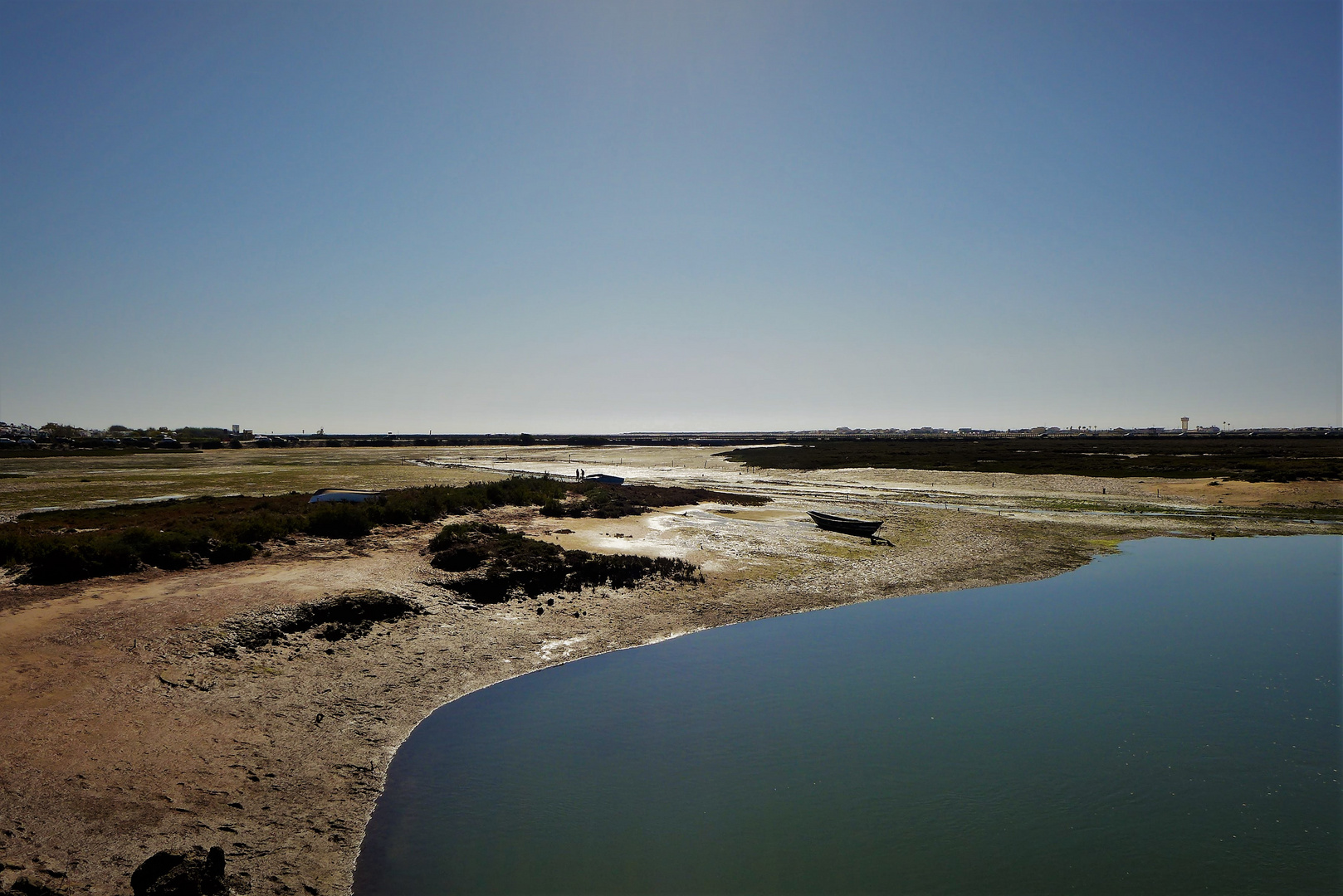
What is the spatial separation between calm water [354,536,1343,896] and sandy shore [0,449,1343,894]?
40.2 inches

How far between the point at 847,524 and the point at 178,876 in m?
29.4

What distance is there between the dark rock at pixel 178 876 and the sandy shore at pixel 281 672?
1.82 feet

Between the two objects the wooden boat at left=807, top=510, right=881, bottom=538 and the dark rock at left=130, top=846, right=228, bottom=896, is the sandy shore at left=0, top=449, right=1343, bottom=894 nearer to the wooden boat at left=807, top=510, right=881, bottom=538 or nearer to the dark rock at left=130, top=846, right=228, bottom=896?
the dark rock at left=130, top=846, right=228, bottom=896

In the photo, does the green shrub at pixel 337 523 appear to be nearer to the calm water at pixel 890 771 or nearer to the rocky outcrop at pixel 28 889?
the calm water at pixel 890 771

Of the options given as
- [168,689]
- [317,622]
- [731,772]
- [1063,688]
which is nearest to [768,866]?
[731,772]

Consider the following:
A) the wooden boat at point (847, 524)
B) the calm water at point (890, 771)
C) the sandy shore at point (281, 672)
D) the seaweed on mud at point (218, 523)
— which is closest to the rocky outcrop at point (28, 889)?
the sandy shore at point (281, 672)

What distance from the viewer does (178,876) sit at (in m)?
6.88

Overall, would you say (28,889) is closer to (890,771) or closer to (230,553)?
(890,771)

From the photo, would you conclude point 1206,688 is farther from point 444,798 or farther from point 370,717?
point 370,717

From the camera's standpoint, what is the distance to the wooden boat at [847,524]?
107 ft

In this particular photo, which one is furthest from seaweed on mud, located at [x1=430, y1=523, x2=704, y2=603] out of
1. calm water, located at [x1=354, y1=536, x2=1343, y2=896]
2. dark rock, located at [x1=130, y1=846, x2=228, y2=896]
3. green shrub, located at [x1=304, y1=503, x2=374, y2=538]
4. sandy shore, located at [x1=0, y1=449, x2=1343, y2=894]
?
dark rock, located at [x1=130, y1=846, x2=228, y2=896]

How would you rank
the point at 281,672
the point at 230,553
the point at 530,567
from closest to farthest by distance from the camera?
the point at 281,672, the point at 230,553, the point at 530,567

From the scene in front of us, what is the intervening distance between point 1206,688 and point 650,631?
1223 cm

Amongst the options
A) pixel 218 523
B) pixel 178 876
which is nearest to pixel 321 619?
pixel 178 876
